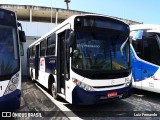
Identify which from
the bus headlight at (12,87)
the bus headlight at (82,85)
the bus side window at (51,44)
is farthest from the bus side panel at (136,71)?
the bus headlight at (12,87)

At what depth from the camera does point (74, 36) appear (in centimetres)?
667

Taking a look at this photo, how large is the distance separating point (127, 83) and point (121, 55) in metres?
0.95

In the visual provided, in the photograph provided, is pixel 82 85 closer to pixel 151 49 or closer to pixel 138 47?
pixel 151 49

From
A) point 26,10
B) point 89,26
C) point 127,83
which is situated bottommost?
point 127,83

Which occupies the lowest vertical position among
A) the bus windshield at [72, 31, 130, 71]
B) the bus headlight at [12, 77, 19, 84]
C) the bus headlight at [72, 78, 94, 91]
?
the bus headlight at [72, 78, 94, 91]

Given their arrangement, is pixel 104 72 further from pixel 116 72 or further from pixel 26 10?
pixel 26 10

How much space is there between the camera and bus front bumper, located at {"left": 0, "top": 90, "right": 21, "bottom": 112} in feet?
18.4

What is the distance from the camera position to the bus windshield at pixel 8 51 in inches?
229

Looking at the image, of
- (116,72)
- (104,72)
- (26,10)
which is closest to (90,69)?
(104,72)

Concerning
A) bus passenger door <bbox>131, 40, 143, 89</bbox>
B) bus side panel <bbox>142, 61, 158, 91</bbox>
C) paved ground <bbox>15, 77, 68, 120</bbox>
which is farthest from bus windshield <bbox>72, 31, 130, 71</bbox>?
bus passenger door <bbox>131, 40, 143, 89</bbox>

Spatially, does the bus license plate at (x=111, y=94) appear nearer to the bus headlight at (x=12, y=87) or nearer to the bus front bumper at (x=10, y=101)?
the bus front bumper at (x=10, y=101)

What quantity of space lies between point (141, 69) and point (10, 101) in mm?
5728

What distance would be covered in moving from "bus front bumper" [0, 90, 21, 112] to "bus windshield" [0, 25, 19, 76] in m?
0.56

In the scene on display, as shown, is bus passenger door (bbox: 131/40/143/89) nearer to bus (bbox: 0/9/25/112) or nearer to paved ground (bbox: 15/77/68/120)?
paved ground (bbox: 15/77/68/120)
